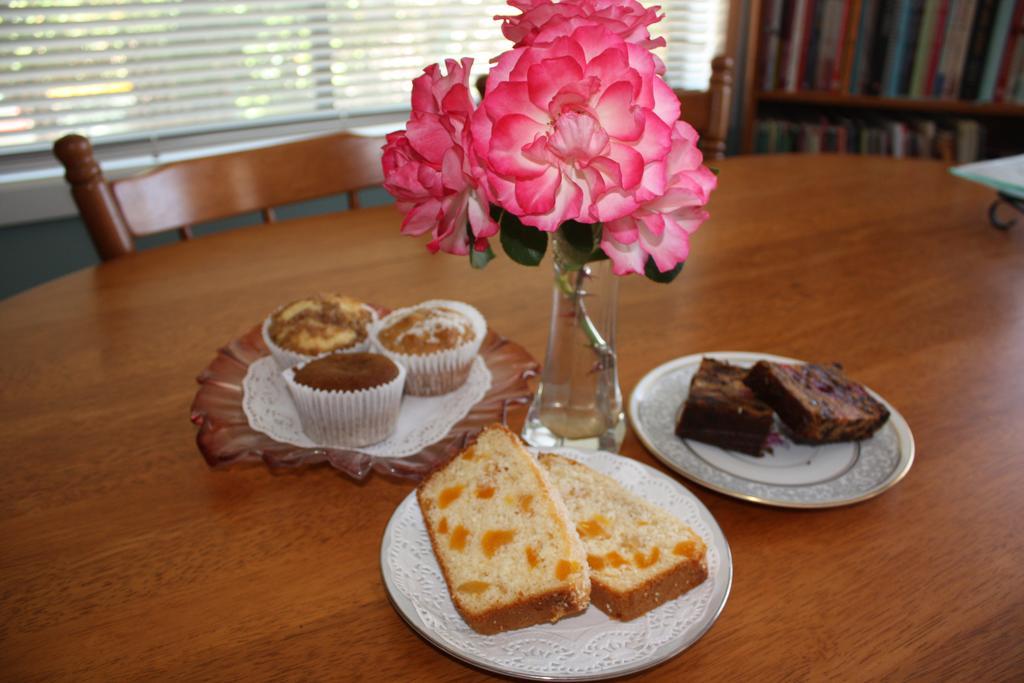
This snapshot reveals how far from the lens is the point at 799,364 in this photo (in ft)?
3.20

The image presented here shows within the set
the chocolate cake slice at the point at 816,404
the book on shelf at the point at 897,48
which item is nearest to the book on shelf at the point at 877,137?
the book on shelf at the point at 897,48

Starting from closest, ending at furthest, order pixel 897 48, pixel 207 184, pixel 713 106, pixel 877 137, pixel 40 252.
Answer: pixel 207 184, pixel 713 106, pixel 40 252, pixel 897 48, pixel 877 137

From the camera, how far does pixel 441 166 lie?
624 mm

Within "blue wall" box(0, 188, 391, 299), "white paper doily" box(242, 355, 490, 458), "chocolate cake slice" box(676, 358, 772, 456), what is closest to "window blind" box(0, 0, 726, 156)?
"blue wall" box(0, 188, 391, 299)

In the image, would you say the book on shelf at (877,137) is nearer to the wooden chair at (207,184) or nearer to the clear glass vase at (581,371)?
the wooden chair at (207,184)

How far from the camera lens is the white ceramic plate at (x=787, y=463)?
2.69 feet

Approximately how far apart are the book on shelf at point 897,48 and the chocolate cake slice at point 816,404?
257cm

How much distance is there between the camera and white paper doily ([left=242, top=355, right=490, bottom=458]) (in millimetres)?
914

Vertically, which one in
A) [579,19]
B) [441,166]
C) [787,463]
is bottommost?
[787,463]

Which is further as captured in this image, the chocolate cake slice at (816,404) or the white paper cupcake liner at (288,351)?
the white paper cupcake liner at (288,351)

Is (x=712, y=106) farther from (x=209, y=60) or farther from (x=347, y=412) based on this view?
(x=209, y=60)

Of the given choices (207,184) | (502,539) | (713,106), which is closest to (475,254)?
(502,539)

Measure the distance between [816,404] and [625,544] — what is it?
1.05ft

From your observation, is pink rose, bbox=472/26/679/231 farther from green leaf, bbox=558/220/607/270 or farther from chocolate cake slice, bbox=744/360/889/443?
chocolate cake slice, bbox=744/360/889/443
